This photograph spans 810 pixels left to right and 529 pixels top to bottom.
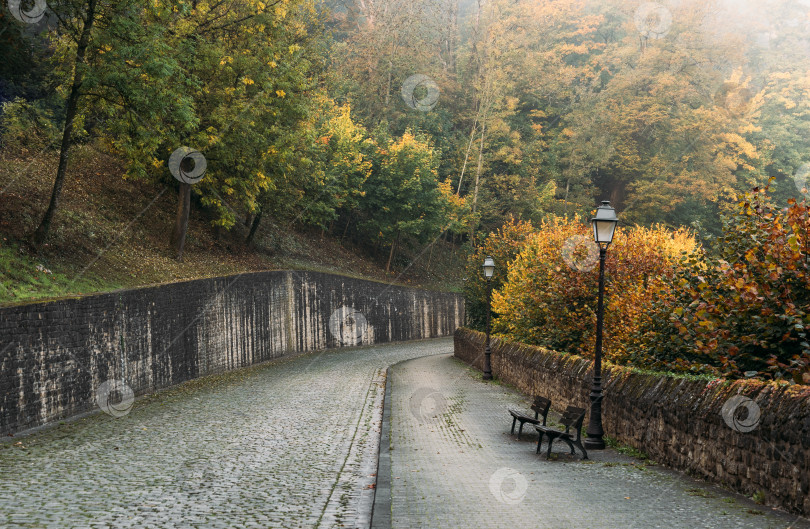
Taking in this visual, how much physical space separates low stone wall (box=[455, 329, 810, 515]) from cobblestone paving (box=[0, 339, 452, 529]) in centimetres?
383

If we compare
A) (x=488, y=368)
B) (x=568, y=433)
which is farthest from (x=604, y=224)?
(x=488, y=368)

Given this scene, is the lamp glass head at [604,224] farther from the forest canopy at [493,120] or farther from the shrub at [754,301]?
the forest canopy at [493,120]

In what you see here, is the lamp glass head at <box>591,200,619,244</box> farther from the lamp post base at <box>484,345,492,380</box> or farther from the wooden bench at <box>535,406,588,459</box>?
the lamp post base at <box>484,345,492,380</box>

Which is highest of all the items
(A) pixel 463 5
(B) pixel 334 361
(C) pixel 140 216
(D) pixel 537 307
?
(A) pixel 463 5

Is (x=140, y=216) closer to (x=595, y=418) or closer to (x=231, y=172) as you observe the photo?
(x=231, y=172)

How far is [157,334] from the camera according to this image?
18.1 meters

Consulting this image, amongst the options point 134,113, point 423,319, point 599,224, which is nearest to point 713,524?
point 599,224

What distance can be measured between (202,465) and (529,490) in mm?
4369

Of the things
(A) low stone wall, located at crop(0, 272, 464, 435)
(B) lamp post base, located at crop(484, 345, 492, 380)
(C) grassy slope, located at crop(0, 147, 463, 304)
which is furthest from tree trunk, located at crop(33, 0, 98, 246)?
(B) lamp post base, located at crop(484, 345, 492, 380)

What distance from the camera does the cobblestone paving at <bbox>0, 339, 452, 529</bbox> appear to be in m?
7.20

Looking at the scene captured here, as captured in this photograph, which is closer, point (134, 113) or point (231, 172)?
point (134, 113)

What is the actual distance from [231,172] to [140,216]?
3793 mm

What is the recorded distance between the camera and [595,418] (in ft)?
36.9

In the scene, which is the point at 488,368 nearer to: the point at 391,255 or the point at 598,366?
the point at 598,366
